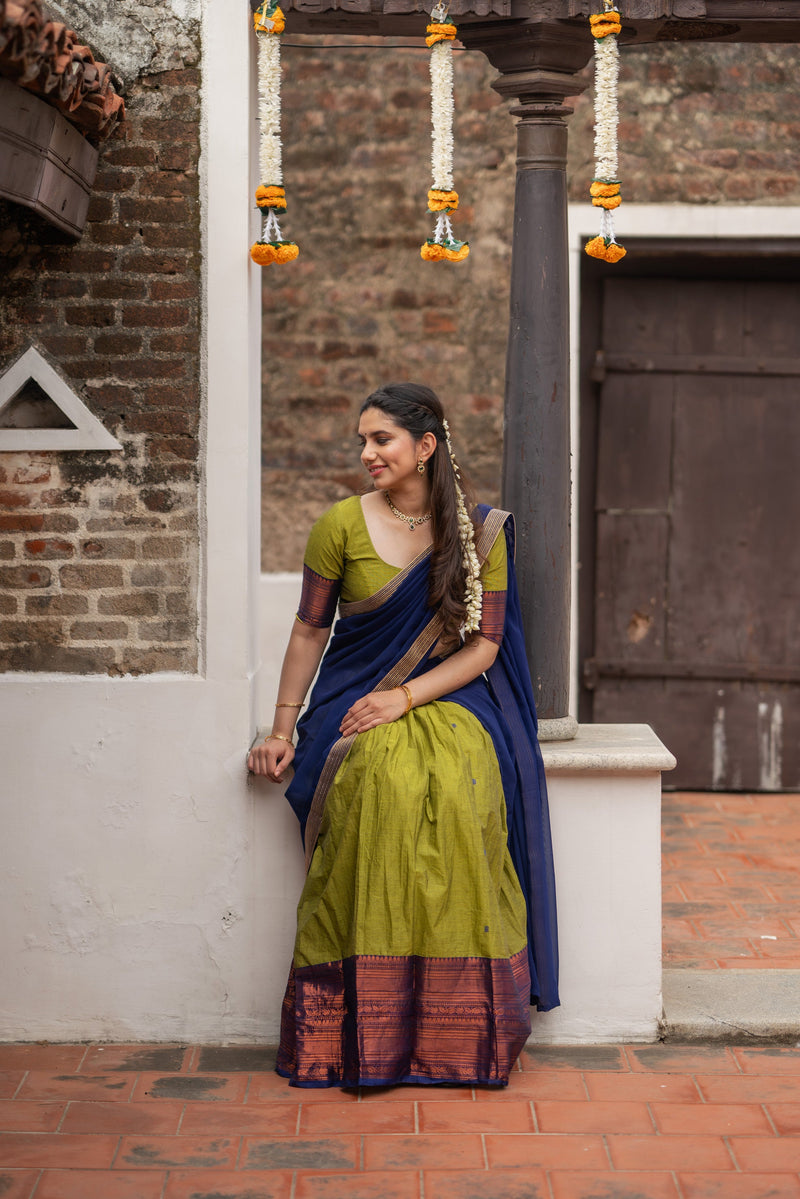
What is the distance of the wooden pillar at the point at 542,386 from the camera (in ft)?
12.8

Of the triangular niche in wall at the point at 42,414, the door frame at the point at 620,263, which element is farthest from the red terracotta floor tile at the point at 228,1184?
the door frame at the point at 620,263

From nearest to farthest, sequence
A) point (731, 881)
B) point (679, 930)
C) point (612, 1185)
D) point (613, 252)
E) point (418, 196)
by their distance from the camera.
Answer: point (612, 1185)
point (613, 252)
point (679, 930)
point (731, 881)
point (418, 196)

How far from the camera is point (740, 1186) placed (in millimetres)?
3047

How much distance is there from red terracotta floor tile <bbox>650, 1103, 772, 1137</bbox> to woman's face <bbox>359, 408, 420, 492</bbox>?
5.54 ft

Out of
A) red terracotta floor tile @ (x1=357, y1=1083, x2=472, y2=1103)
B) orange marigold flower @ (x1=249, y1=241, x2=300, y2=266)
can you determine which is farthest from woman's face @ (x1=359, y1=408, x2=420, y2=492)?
red terracotta floor tile @ (x1=357, y1=1083, x2=472, y2=1103)

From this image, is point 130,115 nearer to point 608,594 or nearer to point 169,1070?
point 169,1070

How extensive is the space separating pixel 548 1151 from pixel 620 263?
4.31 m

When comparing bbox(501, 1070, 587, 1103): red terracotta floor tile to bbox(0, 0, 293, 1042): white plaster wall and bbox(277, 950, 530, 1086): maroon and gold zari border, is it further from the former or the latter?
bbox(0, 0, 293, 1042): white plaster wall

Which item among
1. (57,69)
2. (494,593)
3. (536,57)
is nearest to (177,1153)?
(494,593)

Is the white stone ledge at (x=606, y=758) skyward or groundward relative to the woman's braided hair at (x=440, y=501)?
groundward

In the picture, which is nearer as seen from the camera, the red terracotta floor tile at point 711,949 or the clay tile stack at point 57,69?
the clay tile stack at point 57,69

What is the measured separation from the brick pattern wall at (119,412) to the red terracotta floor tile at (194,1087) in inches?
41.9

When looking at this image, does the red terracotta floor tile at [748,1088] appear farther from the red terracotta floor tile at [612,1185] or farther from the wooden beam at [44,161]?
the wooden beam at [44,161]

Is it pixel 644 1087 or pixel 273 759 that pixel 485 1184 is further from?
pixel 273 759
